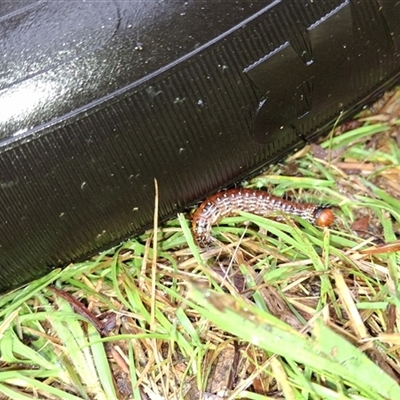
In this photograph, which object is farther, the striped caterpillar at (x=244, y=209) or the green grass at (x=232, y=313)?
the striped caterpillar at (x=244, y=209)

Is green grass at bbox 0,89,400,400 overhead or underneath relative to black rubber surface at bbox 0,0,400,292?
underneath

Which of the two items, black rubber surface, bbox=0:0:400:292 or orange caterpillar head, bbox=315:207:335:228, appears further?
orange caterpillar head, bbox=315:207:335:228

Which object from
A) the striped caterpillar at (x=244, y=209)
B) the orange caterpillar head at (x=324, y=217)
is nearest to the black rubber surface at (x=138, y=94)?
the striped caterpillar at (x=244, y=209)

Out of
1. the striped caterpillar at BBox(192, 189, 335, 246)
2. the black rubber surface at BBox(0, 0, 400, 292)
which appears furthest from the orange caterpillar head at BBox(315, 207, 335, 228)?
the black rubber surface at BBox(0, 0, 400, 292)

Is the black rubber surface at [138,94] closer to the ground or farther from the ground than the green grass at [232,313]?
farther from the ground

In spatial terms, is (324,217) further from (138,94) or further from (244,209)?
(138,94)

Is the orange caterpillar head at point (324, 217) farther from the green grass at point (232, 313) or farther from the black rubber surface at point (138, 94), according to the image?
the black rubber surface at point (138, 94)

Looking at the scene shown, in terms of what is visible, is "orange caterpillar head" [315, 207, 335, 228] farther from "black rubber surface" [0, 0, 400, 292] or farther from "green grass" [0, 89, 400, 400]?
"black rubber surface" [0, 0, 400, 292]

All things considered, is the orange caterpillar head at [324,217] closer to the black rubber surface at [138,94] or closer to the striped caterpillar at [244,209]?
the striped caterpillar at [244,209]
